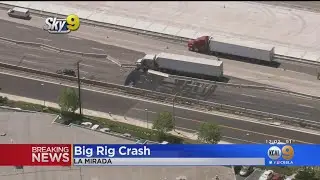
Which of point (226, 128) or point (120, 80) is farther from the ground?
point (120, 80)

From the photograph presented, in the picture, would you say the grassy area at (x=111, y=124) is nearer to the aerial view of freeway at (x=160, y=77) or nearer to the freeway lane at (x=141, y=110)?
the aerial view of freeway at (x=160, y=77)

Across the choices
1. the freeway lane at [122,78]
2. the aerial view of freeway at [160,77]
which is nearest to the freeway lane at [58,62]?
the freeway lane at [122,78]

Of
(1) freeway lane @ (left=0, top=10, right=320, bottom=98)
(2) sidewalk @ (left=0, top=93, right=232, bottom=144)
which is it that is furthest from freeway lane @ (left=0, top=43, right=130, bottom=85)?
(2) sidewalk @ (left=0, top=93, right=232, bottom=144)

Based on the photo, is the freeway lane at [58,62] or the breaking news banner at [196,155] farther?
the freeway lane at [58,62]

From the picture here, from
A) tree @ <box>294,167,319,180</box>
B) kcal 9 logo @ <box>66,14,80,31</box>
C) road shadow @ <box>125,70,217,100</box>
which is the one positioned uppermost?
kcal 9 logo @ <box>66,14,80,31</box>

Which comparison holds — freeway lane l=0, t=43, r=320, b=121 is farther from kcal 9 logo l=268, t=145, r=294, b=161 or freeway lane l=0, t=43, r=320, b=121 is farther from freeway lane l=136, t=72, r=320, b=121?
kcal 9 logo l=268, t=145, r=294, b=161

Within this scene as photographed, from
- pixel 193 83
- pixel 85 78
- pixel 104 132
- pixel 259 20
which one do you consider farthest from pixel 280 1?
pixel 104 132

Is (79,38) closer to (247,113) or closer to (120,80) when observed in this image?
(120,80)

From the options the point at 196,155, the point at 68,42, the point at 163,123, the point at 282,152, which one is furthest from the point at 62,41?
the point at 282,152
